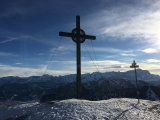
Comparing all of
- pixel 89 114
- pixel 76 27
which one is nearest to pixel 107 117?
pixel 89 114

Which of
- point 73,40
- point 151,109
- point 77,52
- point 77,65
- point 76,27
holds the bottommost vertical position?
point 151,109

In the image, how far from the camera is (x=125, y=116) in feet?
58.2

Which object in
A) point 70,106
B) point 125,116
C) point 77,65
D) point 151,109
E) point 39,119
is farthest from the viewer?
point 77,65

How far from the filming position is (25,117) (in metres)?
17.1

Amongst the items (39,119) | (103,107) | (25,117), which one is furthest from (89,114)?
(25,117)

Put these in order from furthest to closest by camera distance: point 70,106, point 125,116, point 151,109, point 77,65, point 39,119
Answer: point 77,65, point 151,109, point 70,106, point 125,116, point 39,119

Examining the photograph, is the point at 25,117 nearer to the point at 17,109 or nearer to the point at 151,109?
the point at 17,109

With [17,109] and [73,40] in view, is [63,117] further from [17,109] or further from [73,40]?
[73,40]

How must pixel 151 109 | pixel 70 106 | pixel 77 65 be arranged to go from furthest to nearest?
pixel 77 65, pixel 151 109, pixel 70 106

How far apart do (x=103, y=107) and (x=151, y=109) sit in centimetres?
653

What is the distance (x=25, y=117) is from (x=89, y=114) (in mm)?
5589

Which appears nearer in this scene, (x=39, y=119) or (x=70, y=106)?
(x=39, y=119)

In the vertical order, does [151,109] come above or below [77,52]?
below

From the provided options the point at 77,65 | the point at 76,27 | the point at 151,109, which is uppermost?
the point at 76,27
